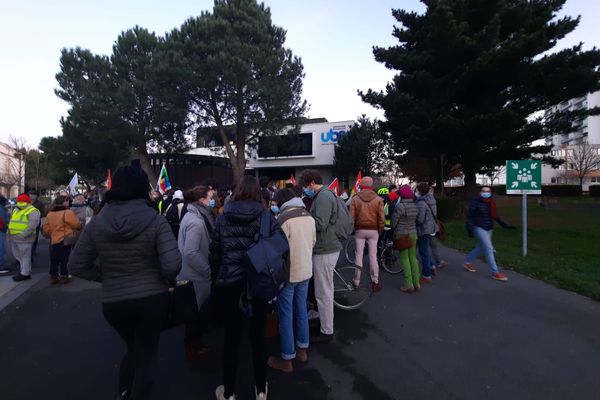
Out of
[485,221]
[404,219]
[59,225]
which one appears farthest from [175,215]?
[485,221]

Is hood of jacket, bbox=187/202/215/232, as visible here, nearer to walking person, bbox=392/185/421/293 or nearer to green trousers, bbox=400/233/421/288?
walking person, bbox=392/185/421/293

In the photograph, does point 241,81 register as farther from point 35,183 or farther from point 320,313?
point 35,183

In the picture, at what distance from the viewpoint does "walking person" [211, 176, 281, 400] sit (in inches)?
105

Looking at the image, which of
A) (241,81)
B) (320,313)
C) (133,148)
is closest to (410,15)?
(241,81)

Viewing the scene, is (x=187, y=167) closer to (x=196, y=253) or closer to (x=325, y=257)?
(x=325, y=257)

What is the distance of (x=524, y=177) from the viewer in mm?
8695

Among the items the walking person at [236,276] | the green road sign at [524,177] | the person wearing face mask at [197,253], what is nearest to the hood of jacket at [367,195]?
the person wearing face mask at [197,253]

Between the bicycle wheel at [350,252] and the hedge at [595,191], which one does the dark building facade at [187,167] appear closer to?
the bicycle wheel at [350,252]

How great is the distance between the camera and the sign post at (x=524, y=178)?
339 inches

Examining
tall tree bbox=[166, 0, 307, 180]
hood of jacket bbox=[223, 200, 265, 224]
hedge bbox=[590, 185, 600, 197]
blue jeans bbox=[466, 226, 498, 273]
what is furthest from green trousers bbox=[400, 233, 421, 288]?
hedge bbox=[590, 185, 600, 197]

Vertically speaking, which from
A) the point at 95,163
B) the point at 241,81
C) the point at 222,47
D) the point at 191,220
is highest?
the point at 222,47

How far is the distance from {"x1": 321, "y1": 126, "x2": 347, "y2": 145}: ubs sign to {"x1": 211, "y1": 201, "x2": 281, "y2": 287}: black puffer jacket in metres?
34.3

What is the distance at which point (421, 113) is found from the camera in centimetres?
1509

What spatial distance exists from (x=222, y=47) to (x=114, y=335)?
18973 mm
